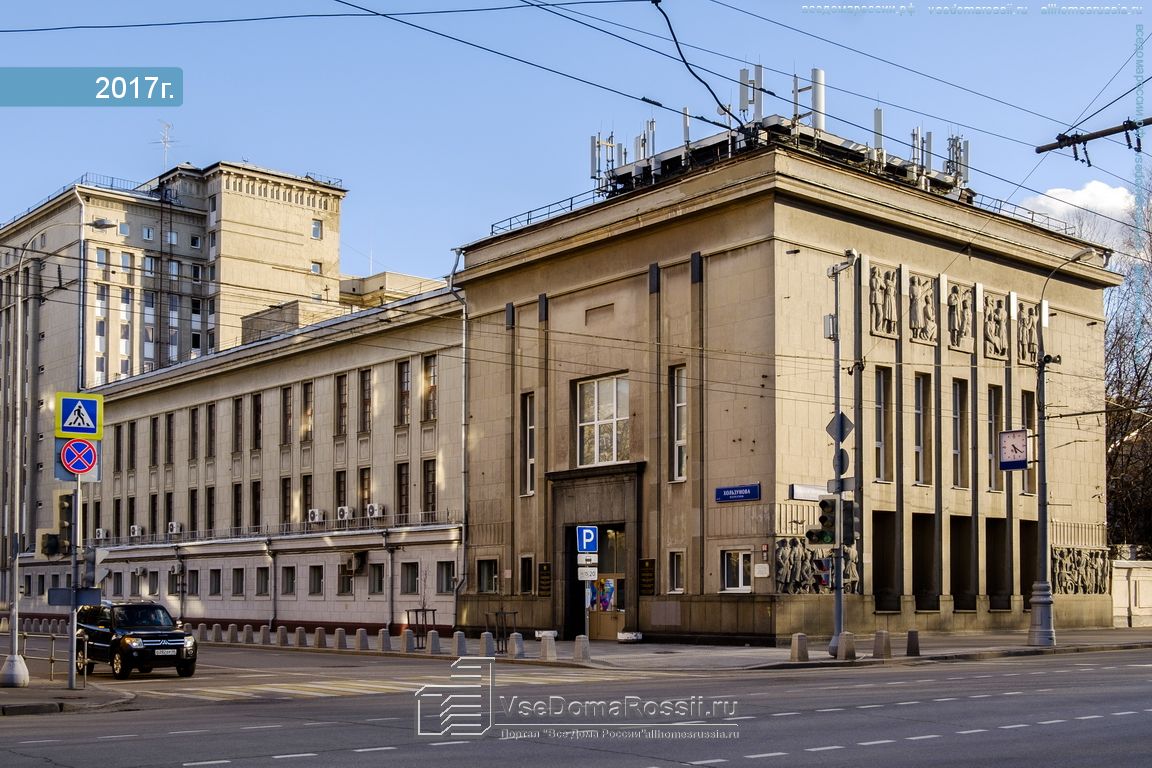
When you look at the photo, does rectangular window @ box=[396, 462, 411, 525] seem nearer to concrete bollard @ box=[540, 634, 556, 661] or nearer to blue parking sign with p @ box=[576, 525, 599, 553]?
blue parking sign with p @ box=[576, 525, 599, 553]

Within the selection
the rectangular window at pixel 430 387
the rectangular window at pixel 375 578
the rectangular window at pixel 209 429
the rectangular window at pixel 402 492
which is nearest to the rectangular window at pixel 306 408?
the rectangular window at pixel 402 492

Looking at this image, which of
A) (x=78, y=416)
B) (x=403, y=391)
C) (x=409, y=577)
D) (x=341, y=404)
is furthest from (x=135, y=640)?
(x=341, y=404)

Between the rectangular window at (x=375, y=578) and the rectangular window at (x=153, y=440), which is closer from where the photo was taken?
the rectangular window at (x=375, y=578)

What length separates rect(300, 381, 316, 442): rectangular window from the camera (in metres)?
58.0

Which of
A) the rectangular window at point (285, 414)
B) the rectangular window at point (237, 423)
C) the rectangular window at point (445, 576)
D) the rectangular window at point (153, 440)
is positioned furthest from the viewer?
the rectangular window at point (153, 440)

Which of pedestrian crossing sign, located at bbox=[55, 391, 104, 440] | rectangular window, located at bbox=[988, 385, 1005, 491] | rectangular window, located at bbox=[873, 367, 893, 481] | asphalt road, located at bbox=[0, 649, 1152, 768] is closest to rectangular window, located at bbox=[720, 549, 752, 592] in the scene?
rectangular window, located at bbox=[873, 367, 893, 481]

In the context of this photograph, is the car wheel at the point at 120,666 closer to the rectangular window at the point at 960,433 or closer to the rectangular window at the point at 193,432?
the rectangular window at the point at 960,433

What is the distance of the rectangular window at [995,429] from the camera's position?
45844mm

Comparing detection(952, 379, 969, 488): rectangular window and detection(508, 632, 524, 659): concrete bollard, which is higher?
detection(952, 379, 969, 488): rectangular window

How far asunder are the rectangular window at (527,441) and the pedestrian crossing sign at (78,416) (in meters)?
22.6

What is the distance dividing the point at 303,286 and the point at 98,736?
7821cm

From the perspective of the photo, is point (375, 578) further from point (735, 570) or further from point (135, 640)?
point (135, 640)

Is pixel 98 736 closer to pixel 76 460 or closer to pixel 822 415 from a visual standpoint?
pixel 76 460

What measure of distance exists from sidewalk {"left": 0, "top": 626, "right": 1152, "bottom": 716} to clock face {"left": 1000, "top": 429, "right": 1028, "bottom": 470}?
4.96 metres
